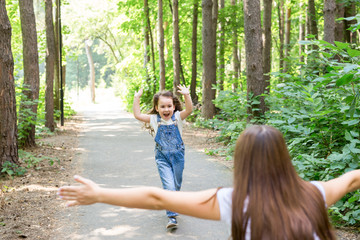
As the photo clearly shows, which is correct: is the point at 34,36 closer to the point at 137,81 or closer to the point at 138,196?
the point at 138,196

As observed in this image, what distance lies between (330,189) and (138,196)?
3.60 ft

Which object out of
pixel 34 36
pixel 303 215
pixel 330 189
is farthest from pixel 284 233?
pixel 34 36

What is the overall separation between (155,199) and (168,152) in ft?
10.9

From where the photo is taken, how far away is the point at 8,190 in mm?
7379

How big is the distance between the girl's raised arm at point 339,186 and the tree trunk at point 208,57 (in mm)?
15340

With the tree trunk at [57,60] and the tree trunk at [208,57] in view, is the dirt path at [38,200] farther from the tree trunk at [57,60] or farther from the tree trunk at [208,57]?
the tree trunk at [57,60]

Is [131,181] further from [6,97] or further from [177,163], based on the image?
[6,97]

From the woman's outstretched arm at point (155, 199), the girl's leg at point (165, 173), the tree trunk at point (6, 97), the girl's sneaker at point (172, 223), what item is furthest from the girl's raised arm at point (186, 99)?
the tree trunk at point (6, 97)

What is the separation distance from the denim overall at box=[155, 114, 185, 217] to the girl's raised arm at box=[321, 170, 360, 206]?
3.28 metres

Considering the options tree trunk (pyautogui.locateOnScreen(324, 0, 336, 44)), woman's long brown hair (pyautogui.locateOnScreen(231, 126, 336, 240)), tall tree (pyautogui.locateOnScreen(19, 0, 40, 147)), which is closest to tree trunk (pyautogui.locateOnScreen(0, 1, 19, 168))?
tall tree (pyautogui.locateOnScreen(19, 0, 40, 147))

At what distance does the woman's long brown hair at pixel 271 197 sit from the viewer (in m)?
1.91

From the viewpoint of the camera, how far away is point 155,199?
2.14 meters

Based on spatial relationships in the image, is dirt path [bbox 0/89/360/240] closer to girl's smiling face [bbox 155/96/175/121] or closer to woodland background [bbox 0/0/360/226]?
woodland background [bbox 0/0/360/226]

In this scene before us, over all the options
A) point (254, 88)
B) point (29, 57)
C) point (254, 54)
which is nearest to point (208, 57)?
point (254, 54)
